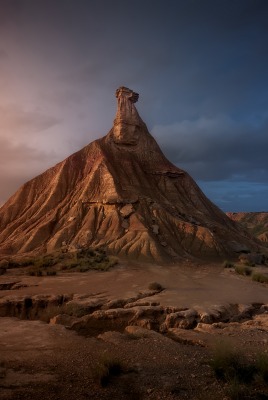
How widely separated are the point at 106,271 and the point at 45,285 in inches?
241

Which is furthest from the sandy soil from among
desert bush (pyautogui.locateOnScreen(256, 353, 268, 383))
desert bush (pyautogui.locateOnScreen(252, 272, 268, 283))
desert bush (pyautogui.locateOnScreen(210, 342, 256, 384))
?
desert bush (pyautogui.locateOnScreen(256, 353, 268, 383))

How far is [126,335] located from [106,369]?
12.9ft

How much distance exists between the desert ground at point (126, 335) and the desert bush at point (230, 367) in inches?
7.2

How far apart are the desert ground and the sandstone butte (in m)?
11.3

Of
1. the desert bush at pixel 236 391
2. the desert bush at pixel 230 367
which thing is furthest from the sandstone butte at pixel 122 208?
the desert bush at pixel 236 391

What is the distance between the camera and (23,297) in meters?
17.8

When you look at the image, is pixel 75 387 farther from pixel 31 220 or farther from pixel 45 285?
pixel 31 220

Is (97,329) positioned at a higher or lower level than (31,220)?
lower

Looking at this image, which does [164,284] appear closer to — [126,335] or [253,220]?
[126,335]

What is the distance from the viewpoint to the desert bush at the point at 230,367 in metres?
8.47

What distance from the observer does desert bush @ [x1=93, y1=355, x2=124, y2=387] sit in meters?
8.19

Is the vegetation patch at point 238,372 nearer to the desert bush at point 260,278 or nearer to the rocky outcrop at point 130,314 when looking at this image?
the rocky outcrop at point 130,314

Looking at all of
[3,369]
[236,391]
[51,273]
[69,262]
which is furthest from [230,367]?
[69,262]

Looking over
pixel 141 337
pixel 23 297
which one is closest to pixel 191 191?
pixel 23 297
